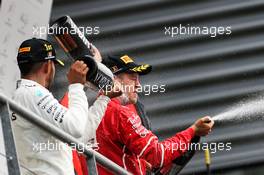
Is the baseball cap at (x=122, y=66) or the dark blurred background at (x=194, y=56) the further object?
the dark blurred background at (x=194, y=56)

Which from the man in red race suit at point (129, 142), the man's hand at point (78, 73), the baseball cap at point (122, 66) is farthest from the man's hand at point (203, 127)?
the man's hand at point (78, 73)

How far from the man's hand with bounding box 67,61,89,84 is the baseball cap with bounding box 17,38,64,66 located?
0.13m

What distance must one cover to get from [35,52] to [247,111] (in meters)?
2.14

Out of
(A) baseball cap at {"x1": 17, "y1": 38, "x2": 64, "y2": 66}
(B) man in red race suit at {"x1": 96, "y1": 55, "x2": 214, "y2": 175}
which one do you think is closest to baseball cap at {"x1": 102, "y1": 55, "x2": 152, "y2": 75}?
(B) man in red race suit at {"x1": 96, "y1": 55, "x2": 214, "y2": 175}

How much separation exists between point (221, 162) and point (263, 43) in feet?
2.74

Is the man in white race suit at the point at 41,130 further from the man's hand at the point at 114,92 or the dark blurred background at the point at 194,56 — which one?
the dark blurred background at the point at 194,56

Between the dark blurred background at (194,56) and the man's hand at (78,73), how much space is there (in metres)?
1.89

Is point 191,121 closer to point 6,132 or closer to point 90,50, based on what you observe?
point 90,50

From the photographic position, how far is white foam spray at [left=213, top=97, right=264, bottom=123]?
6.02 meters

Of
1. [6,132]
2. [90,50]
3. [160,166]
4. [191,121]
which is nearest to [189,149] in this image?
[160,166]

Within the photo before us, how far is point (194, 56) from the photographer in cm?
626

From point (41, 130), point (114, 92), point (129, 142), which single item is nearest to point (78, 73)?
point (41, 130)

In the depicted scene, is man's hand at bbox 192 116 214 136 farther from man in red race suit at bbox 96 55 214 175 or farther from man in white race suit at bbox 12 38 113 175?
man in white race suit at bbox 12 38 113 175

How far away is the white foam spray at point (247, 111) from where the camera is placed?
6016 millimetres
